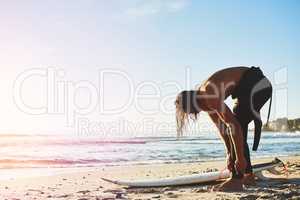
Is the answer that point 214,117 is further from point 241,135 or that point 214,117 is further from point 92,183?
point 92,183

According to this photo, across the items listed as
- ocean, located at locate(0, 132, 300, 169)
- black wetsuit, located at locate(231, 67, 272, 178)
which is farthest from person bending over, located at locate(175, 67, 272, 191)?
ocean, located at locate(0, 132, 300, 169)

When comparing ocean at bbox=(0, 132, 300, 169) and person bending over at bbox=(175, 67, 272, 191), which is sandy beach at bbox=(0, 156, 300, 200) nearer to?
person bending over at bbox=(175, 67, 272, 191)

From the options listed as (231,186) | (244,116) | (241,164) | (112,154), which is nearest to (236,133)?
(244,116)

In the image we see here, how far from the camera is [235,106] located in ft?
19.1

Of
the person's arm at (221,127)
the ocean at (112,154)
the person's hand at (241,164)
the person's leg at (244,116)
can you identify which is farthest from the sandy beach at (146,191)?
the ocean at (112,154)

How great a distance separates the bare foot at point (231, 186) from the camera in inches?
218

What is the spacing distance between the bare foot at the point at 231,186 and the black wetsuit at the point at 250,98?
90mm

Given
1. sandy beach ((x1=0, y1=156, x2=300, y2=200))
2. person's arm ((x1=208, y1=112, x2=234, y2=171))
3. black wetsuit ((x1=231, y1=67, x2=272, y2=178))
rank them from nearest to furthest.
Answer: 1. sandy beach ((x1=0, y1=156, x2=300, y2=200))
2. black wetsuit ((x1=231, y1=67, x2=272, y2=178))
3. person's arm ((x1=208, y1=112, x2=234, y2=171))

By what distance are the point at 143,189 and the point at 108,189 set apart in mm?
541

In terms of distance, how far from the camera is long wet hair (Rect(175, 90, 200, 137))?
5594 millimetres

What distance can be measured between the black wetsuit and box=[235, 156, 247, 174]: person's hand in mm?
61

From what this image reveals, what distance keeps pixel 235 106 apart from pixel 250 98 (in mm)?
213

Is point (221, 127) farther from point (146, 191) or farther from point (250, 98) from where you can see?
point (146, 191)

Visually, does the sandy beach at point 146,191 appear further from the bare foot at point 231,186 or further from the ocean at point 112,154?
the ocean at point 112,154
